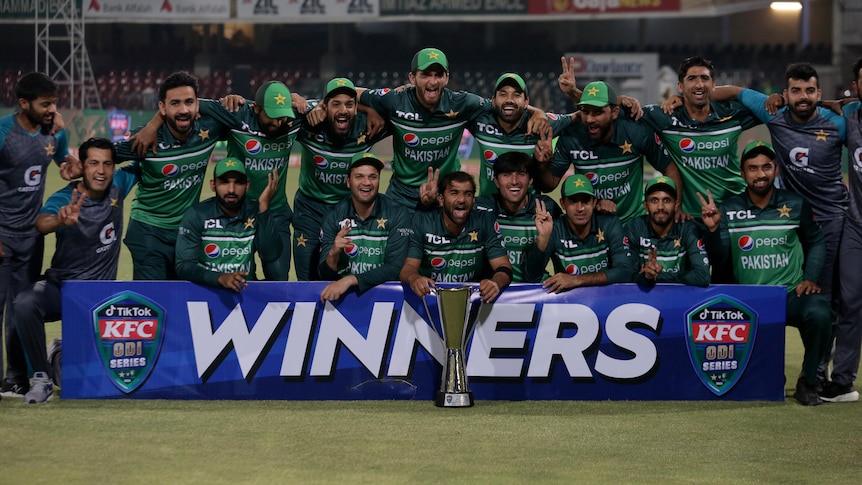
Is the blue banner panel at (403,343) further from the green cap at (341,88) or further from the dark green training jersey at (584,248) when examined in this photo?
the green cap at (341,88)

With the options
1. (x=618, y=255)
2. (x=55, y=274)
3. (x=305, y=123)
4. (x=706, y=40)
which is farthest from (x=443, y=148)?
(x=706, y=40)

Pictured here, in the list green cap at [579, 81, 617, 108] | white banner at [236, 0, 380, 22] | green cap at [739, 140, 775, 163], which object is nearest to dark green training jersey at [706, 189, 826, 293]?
green cap at [739, 140, 775, 163]

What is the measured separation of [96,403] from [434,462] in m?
2.82

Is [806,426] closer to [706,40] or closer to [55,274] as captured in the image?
A: [55,274]

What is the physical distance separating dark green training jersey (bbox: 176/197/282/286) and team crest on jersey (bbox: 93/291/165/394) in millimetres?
392

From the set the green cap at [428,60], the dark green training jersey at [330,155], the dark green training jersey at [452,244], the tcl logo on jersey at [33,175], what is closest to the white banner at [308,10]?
the dark green training jersey at [330,155]

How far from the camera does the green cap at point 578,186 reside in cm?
860

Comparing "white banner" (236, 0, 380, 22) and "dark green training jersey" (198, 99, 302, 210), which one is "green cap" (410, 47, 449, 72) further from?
"white banner" (236, 0, 380, 22)

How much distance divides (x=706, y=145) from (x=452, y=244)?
7.42ft

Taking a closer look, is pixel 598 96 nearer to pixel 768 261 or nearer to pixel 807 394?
pixel 768 261

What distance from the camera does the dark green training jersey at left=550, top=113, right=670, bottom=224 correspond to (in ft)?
30.5

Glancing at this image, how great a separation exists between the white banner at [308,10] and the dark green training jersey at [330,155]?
3761 centimetres

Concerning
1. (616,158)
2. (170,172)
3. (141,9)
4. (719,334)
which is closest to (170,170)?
(170,172)

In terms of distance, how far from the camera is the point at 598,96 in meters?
9.04
